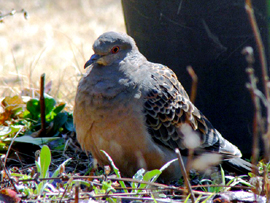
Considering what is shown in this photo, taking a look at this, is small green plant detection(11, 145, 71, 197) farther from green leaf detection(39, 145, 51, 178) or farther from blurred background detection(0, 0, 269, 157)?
blurred background detection(0, 0, 269, 157)

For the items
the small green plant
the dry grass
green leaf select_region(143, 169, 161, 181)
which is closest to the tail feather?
green leaf select_region(143, 169, 161, 181)

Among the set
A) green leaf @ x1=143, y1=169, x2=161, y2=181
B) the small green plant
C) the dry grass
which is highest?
the dry grass

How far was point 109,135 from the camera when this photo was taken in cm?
376

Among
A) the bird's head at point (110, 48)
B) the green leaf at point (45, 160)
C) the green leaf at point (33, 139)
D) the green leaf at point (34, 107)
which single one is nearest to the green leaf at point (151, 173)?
the green leaf at point (45, 160)

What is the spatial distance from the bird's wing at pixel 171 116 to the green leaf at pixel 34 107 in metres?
1.45

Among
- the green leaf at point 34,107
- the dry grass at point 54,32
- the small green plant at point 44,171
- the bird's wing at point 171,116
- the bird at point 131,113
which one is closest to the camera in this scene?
the small green plant at point 44,171

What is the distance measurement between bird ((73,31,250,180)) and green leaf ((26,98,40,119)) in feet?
3.07

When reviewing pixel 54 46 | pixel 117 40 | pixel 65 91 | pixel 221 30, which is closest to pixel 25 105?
pixel 65 91

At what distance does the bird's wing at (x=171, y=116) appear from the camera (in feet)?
12.7

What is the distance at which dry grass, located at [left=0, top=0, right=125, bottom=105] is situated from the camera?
7.53m

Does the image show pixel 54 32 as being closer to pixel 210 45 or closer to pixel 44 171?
pixel 210 45

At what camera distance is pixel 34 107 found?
4.77 meters

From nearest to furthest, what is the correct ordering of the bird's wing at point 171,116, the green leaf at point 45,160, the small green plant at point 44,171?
the small green plant at point 44,171 → the green leaf at point 45,160 → the bird's wing at point 171,116

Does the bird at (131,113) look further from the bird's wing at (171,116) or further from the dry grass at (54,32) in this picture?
the dry grass at (54,32)
